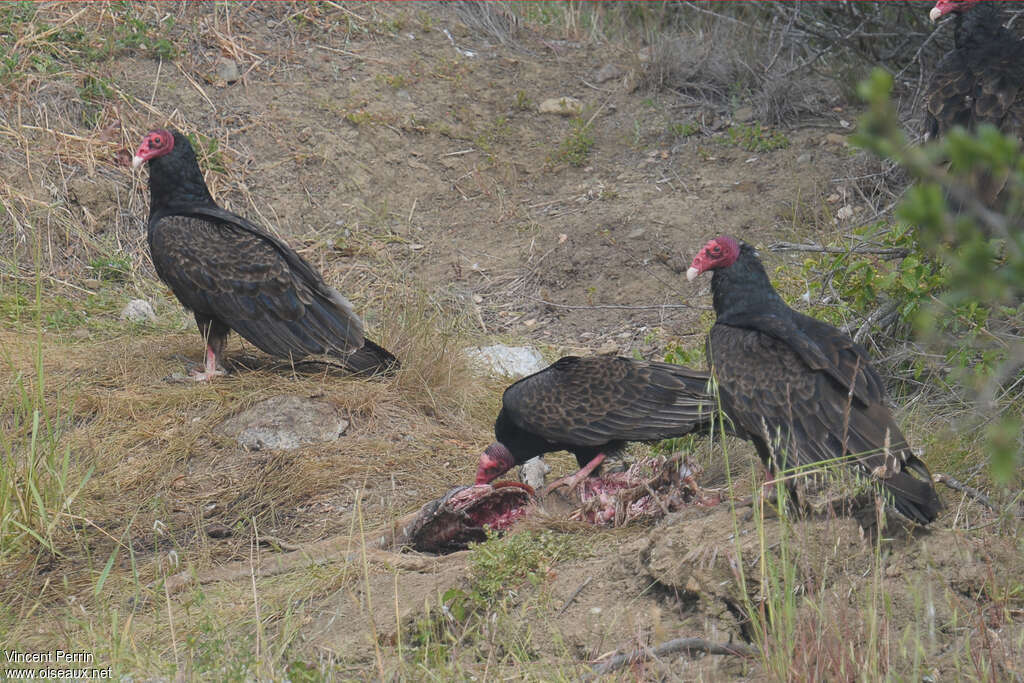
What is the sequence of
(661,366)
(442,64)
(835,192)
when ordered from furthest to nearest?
(442,64) < (835,192) < (661,366)

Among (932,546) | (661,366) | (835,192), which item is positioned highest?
(932,546)

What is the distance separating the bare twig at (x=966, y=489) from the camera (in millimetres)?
3589

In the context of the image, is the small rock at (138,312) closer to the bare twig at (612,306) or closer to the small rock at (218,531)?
the bare twig at (612,306)

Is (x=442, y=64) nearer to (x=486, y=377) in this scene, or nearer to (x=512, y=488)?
(x=486, y=377)

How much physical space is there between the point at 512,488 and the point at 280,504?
1021mm

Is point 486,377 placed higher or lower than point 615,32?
lower

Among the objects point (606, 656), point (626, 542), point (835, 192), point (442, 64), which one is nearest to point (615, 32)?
point (442, 64)

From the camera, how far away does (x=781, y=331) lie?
3811 mm

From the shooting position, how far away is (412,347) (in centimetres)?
567

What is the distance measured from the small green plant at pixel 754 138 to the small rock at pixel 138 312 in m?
4.44

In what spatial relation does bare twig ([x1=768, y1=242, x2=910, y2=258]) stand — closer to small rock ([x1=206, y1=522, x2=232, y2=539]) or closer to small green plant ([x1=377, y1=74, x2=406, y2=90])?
small rock ([x1=206, y1=522, x2=232, y2=539])

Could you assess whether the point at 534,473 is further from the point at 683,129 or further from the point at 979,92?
the point at 683,129

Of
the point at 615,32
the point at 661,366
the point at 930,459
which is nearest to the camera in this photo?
the point at 930,459

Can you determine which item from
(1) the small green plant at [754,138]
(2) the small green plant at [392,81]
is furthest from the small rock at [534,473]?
(2) the small green plant at [392,81]
